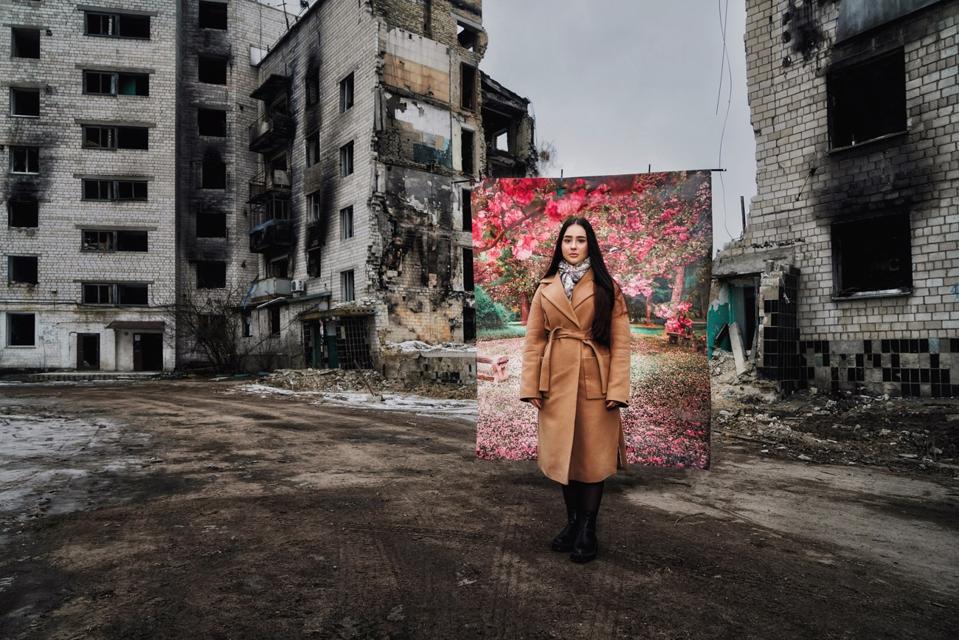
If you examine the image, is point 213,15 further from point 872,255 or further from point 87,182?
point 872,255

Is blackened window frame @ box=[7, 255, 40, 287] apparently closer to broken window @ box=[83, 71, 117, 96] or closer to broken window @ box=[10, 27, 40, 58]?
broken window @ box=[83, 71, 117, 96]

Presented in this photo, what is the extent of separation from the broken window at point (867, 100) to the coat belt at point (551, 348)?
907 centimetres

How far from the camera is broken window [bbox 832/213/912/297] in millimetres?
9422

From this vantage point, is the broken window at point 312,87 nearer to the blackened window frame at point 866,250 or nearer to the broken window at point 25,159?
the broken window at point 25,159

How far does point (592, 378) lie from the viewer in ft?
11.8

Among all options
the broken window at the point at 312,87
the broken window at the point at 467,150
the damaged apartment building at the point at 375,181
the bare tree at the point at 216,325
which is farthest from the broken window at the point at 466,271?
the bare tree at the point at 216,325

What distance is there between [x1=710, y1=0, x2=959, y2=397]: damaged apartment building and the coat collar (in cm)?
749

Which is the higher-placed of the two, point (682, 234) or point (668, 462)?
point (682, 234)

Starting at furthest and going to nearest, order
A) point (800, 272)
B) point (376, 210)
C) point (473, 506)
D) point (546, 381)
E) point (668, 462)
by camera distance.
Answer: point (376, 210), point (800, 272), point (668, 462), point (473, 506), point (546, 381)

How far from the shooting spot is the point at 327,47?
23719 millimetres

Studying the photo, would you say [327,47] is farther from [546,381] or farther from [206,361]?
[546,381]

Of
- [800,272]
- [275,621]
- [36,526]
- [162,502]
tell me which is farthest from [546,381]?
[800,272]

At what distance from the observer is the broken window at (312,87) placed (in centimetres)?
2467

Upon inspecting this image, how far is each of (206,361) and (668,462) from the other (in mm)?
28063
